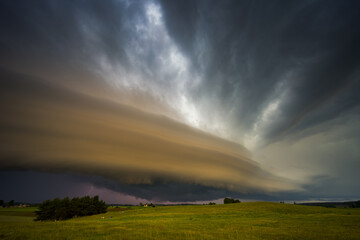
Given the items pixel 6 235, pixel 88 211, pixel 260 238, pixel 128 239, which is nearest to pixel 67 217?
pixel 88 211

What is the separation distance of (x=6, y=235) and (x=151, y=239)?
15.2 metres

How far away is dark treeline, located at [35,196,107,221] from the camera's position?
91750mm

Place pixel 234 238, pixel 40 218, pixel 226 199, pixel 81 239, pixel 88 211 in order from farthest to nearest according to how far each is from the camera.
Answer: pixel 226 199 < pixel 88 211 < pixel 40 218 < pixel 234 238 < pixel 81 239

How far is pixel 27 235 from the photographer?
63.5 ft

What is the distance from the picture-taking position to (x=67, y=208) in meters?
96.0

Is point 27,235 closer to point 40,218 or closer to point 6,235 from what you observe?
point 6,235

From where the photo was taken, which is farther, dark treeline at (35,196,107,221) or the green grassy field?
dark treeline at (35,196,107,221)

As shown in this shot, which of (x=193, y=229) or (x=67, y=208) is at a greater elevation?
(x=67, y=208)

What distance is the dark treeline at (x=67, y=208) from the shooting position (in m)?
91.8

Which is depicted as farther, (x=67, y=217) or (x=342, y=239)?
(x=67, y=217)

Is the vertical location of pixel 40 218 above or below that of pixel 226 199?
below

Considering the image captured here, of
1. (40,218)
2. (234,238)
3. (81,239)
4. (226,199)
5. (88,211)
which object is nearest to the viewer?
(81,239)

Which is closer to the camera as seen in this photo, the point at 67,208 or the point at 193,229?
the point at 193,229

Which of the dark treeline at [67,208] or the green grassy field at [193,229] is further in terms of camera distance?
the dark treeline at [67,208]
